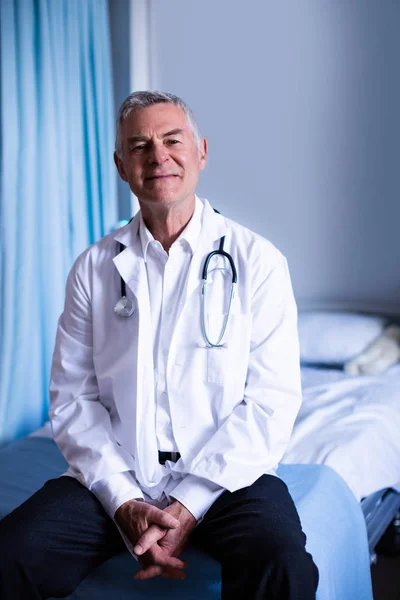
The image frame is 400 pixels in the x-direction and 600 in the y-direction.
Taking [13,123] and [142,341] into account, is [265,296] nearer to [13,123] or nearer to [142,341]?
[142,341]

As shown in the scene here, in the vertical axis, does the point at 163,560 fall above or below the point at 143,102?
below

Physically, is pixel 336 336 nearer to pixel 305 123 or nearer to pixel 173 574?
pixel 305 123

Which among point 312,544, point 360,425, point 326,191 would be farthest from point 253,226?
point 312,544

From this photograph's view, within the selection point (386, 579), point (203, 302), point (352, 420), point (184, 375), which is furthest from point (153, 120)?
point (386, 579)

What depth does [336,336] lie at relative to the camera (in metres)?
2.92

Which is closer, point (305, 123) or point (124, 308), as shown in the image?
point (124, 308)

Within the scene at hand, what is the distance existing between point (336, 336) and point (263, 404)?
1349mm

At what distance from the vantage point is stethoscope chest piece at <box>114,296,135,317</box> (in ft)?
5.67

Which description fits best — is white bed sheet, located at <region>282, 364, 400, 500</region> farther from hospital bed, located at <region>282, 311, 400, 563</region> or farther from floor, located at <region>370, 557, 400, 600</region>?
floor, located at <region>370, 557, 400, 600</region>

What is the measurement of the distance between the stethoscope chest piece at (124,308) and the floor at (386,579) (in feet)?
3.88

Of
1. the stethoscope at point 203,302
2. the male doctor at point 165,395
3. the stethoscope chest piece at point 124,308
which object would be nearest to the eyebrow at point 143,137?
the male doctor at point 165,395

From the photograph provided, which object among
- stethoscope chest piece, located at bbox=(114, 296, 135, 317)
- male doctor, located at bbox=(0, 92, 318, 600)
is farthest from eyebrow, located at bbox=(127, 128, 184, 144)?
stethoscope chest piece, located at bbox=(114, 296, 135, 317)

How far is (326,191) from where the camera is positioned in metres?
3.18

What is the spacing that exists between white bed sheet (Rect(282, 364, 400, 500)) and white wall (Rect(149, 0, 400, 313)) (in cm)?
71
